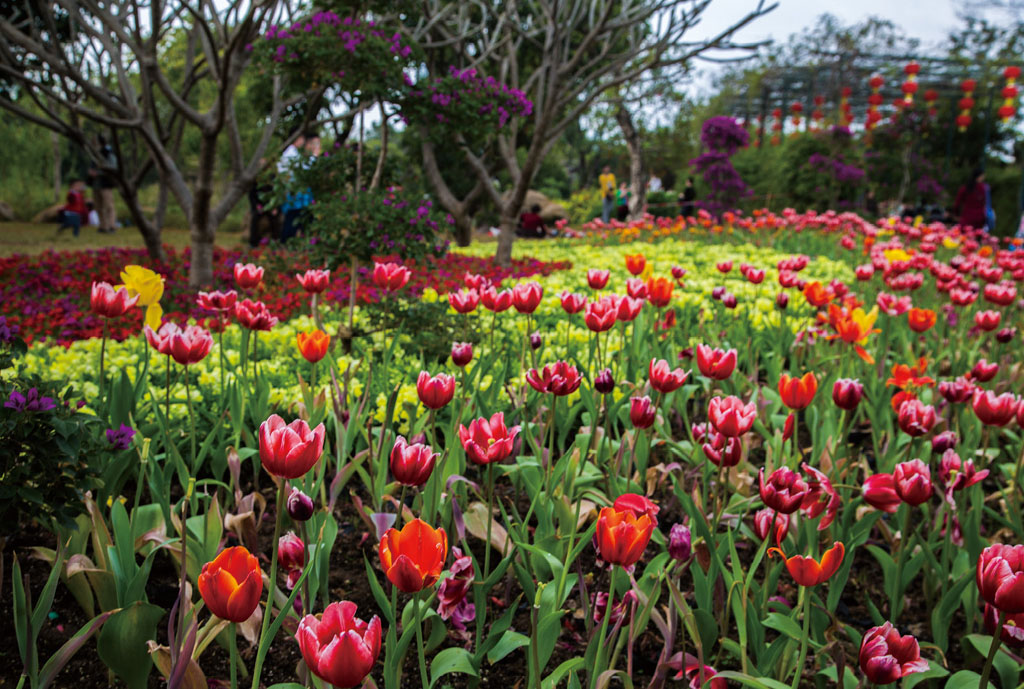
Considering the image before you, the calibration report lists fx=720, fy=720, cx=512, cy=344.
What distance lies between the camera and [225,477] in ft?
7.88

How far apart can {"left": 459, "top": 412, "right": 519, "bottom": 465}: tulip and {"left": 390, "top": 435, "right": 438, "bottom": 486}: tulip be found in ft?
0.42

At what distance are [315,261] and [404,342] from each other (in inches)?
46.7

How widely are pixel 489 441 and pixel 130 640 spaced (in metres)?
0.70

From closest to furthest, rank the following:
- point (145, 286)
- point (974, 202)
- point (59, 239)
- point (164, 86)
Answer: point (145, 286), point (164, 86), point (974, 202), point (59, 239)

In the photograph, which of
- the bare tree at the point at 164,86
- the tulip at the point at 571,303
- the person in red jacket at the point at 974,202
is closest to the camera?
the tulip at the point at 571,303

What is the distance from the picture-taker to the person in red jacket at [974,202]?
35.3 feet

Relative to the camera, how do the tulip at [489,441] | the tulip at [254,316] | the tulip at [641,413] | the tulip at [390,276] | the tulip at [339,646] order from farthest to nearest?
1. the tulip at [390,276]
2. the tulip at [254,316]
3. the tulip at [641,413]
4. the tulip at [489,441]
5. the tulip at [339,646]

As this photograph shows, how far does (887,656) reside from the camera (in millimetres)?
1039

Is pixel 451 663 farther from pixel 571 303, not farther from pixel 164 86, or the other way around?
pixel 164 86

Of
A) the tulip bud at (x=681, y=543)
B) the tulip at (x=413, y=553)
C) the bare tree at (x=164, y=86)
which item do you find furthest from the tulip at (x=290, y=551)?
the bare tree at (x=164, y=86)

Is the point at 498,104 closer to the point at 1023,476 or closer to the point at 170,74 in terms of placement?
the point at 1023,476

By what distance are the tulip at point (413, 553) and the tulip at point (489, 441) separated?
1.01 feet

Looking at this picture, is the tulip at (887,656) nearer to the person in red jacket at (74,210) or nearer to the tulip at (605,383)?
the tulip at (605,383)

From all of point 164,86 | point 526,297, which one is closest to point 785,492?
point 526,297
